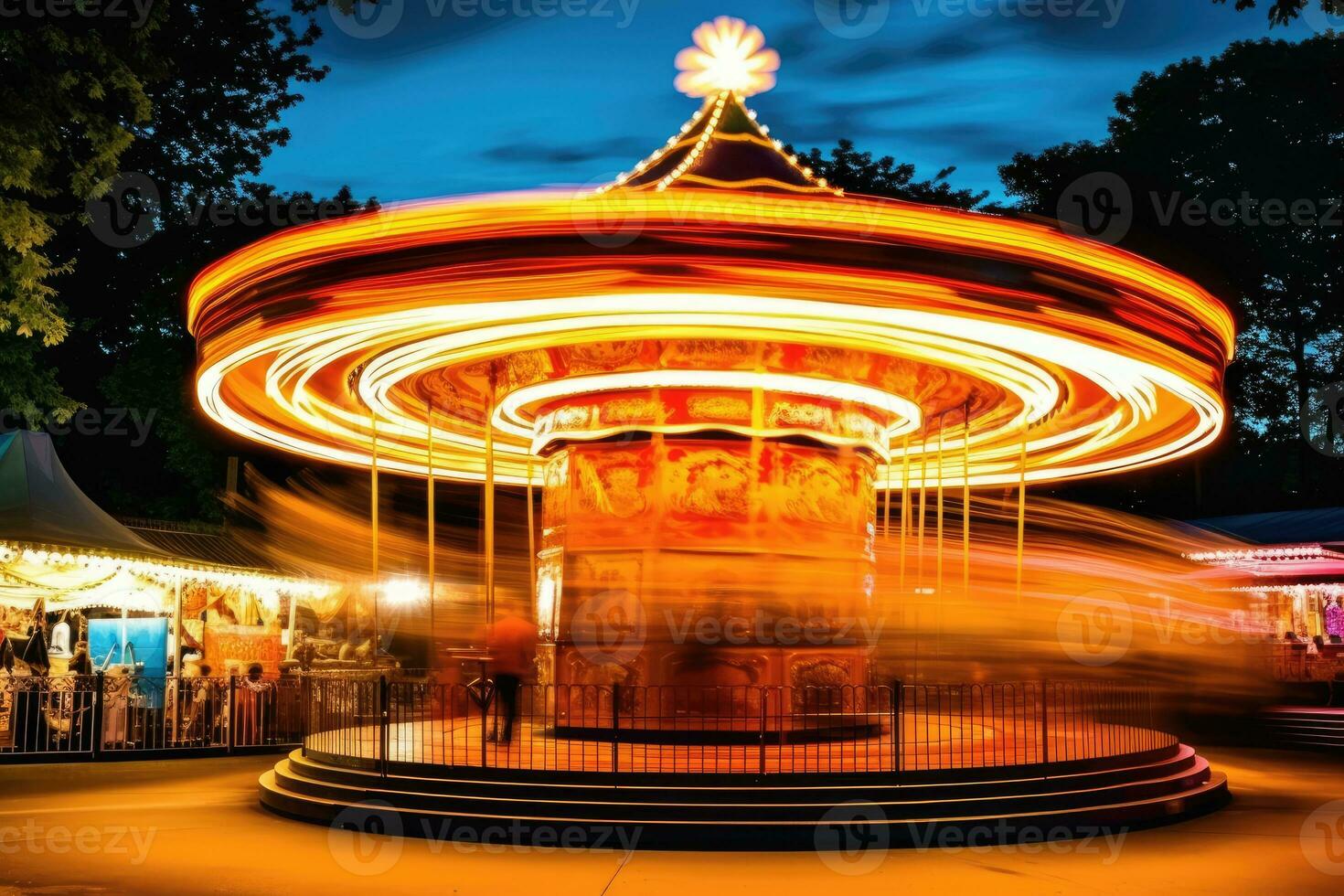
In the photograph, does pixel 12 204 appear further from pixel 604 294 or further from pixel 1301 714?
pixel 1301 714

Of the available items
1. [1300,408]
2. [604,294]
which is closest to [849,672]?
[604,294]

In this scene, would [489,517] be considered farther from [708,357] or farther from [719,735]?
[719,735]

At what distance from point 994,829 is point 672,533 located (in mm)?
4701

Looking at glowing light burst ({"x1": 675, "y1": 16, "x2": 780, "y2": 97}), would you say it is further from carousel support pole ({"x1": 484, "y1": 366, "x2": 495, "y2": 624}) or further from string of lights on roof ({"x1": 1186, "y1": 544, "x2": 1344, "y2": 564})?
string of lights on roof ({"x1": 1186, "y1": 544, "x2": 1344, "y2": 564})

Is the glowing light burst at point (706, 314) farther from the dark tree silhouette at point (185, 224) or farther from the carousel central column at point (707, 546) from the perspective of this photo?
the dark tree silhouette at point (185, 224)

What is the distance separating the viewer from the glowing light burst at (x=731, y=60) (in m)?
15.5

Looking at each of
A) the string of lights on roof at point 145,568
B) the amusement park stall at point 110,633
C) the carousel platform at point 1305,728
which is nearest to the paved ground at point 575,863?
the amusement park stall at point 110,633

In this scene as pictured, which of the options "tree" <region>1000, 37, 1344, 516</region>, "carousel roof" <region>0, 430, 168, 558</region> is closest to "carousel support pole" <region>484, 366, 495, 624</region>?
"carousel roof" <region>0, 430, 168, 558</region>

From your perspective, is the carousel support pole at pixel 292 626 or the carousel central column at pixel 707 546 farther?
the carousel support pole at pixel 292 626

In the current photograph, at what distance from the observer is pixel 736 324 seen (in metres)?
12.9

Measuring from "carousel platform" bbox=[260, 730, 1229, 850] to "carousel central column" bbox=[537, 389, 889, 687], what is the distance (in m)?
1.93

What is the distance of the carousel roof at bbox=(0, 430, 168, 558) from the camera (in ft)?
61.5

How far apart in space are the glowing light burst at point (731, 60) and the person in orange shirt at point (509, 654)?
6437 millimetres

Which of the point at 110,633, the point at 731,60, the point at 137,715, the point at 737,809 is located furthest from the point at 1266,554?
the point at 110,633
